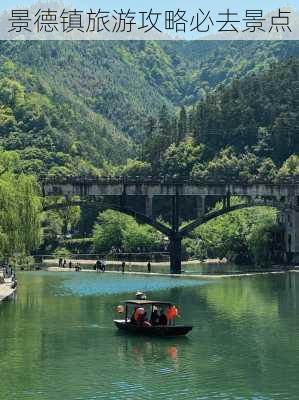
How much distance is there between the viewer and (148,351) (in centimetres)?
4766

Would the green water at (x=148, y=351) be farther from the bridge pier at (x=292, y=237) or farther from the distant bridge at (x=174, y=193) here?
the bridge pier at (x=292, y=237)

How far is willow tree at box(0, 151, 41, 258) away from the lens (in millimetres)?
75438

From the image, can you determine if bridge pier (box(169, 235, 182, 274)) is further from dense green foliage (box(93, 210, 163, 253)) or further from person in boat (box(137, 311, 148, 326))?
person in boat (box(137, 311, 148, 326))

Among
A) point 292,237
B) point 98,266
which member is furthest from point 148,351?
point 292,237

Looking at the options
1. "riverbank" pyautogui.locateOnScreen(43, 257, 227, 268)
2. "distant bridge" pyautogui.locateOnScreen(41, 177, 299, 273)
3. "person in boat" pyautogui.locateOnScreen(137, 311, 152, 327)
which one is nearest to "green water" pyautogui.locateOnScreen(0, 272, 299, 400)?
"person in boat" pyautogui.locateOnScreen(137, 311, 152, 327)

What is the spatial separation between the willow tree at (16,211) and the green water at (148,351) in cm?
470

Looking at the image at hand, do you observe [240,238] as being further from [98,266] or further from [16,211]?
[16,211]

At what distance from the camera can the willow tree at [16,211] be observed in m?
75.4

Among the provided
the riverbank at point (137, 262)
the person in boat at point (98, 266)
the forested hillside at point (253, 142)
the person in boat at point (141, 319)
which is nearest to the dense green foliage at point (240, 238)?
the riverbank at point (137, 262)

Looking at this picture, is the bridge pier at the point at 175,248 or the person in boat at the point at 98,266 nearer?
the bridge pier at the point at 175,248

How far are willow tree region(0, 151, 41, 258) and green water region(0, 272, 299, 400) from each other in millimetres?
4699

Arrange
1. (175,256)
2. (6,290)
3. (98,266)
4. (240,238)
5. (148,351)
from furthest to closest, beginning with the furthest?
(240,238) < (98,266) < (175,256) < (6,290) < (148,351)

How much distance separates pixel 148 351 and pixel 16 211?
33.7 meters

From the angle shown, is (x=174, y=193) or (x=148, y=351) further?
(x=174, y=193)
